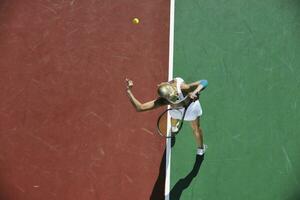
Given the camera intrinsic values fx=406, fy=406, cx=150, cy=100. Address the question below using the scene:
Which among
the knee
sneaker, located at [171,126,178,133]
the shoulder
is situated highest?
the shoulder

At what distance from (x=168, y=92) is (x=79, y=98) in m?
2.78

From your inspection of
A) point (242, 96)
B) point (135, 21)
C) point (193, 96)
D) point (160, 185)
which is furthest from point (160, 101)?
point (135, 21)

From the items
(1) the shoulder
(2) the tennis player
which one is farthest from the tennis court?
(1) the shoulder

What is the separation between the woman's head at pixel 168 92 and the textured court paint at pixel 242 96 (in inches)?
70.4

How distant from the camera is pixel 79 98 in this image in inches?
325

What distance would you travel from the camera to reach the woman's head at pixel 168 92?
6035 mm

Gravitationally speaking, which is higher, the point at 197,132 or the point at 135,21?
the point at 135,21

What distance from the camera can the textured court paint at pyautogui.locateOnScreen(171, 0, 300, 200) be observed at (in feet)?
24.5

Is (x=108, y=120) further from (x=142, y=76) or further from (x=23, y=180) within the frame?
(x=23, y=180)

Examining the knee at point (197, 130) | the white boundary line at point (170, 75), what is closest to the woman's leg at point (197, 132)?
the knee at point (197, 130)

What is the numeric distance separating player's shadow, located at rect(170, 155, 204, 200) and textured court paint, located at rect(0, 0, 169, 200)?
0.29 m

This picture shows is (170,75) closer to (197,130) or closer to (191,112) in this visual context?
(197,130)

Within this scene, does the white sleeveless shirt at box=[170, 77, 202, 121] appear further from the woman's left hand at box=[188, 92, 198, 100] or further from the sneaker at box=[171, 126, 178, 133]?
the sneaker at box=[171, 126, 178, 133]

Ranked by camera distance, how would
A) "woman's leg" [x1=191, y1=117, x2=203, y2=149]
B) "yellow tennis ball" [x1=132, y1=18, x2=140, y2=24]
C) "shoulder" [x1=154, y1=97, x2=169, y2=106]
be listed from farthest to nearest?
1. "yellow tennis ball" [x1=132, y1=18, x2=140, y2=24]
2. "woman's leg" [x1=191, y1=117, x2=203, y2=149]
3. "shoulder" [x1=154, y1=97, x2=169, y2=106]
